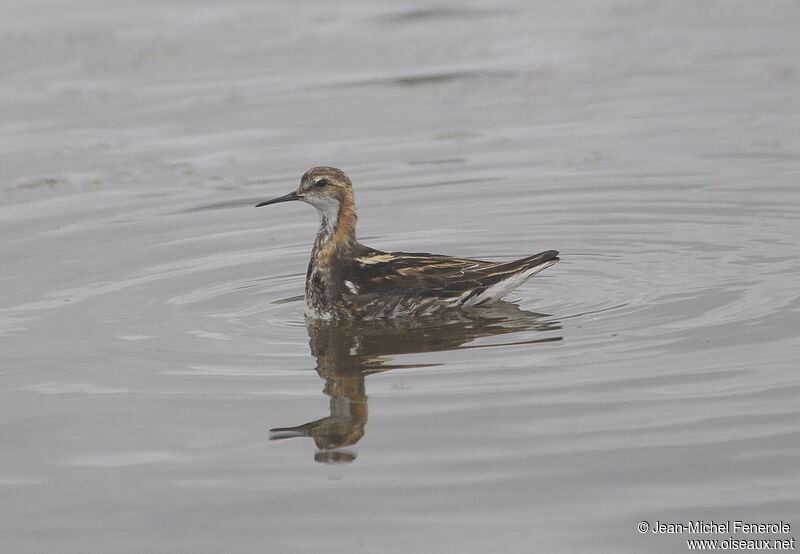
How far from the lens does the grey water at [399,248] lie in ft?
27.9

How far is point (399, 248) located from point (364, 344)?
10.7 ft

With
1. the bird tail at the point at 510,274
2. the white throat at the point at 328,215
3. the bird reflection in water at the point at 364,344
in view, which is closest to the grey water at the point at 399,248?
the bird reflection in water at the point at 364,344

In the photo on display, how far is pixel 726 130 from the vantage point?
63.2 ft

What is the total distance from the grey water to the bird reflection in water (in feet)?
0.14

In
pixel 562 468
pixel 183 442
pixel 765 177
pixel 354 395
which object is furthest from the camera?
pixel 765 177

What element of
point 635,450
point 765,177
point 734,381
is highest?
point 765,177

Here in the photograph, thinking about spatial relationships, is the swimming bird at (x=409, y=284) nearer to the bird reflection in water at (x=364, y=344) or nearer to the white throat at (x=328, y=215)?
the bird reflection in water at (x=364, y=344)

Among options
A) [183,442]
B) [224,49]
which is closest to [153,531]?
[183,442]

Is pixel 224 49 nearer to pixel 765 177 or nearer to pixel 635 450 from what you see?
pixel 765 177

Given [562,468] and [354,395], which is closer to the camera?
[562,468]

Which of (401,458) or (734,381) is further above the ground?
(734,381)

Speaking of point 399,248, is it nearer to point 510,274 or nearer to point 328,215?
point 328,215

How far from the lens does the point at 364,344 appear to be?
1222cm

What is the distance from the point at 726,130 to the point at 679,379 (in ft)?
32.0
